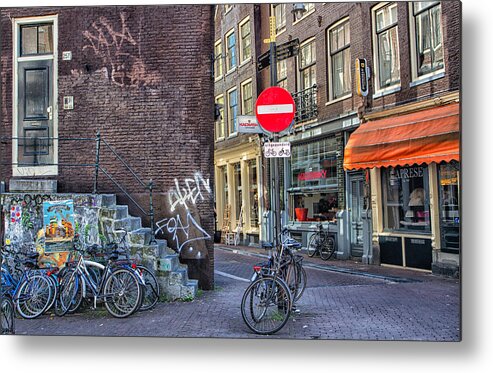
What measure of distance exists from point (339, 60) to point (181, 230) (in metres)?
2.87

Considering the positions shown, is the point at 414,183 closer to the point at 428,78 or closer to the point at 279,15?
the point at 428,78

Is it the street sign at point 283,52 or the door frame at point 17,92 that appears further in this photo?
the door frame at point 17,92

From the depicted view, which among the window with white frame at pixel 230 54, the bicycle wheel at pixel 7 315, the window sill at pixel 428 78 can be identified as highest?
the window with white frame at pixel 230 54

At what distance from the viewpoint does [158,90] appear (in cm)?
757

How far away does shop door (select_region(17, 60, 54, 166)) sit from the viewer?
7.37m

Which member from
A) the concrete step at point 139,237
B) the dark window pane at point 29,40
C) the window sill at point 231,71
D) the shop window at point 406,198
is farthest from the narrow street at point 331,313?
the dark window pane at point 29,40

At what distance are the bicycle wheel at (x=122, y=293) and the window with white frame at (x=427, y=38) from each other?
402 cm

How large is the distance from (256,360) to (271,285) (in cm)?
80

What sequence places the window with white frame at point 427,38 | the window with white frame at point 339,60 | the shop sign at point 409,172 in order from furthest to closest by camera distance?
the window with white frame at point 339,60, the shop sign at point 409,172, the window with white frame at point 427,38

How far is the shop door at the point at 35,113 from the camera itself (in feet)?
24.2

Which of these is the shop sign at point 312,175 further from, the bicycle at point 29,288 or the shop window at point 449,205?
the bicycle at point 29,288

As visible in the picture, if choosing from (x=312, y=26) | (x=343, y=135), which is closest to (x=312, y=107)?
(x=343, y=135)

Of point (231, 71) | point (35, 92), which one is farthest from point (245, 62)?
point (35, 92)

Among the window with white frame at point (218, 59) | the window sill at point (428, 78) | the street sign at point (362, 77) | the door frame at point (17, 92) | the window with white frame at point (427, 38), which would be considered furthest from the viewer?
the window with white frame at point (218, 59)
